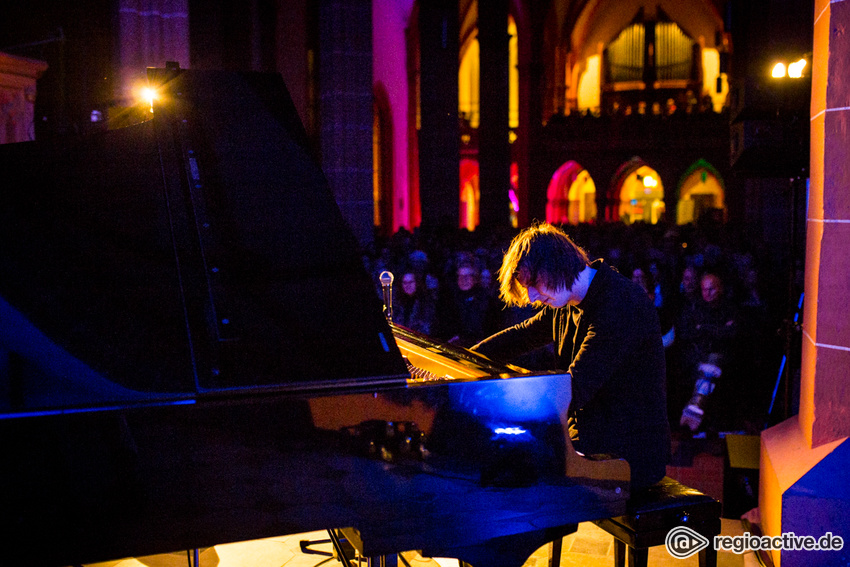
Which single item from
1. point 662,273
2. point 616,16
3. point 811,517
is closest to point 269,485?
point 811,517

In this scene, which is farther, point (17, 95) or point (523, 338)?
point (17, 95)

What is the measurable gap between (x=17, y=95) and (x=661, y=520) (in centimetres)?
699

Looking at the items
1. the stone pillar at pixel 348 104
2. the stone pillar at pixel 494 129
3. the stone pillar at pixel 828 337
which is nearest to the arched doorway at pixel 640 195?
the stone pillar at pixel 494 129

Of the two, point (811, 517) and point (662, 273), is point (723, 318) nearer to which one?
point (662, 273)

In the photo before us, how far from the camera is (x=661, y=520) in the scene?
7.98 ft

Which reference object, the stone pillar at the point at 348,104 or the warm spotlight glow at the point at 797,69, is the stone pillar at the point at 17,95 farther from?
the warm spotlight glow at the point at 797,69

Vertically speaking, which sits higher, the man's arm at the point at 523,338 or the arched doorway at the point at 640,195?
the arched doorway at the point at 640,195

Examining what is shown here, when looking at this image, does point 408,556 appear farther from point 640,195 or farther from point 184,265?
point 640,195

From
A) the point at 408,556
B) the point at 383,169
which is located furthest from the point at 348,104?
the point at 383,169

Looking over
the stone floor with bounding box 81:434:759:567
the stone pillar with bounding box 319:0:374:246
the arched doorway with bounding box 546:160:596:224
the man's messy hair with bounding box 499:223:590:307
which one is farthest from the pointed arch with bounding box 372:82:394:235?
the man's messy hair with bounding box 499:223:590:307

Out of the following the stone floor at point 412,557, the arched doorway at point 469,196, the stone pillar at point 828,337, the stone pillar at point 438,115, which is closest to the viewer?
the stone pillar at point 828,337

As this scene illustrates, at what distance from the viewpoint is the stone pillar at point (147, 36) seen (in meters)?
6.80

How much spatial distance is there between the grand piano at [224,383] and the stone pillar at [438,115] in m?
12.8

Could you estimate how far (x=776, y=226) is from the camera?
47.4 feet
